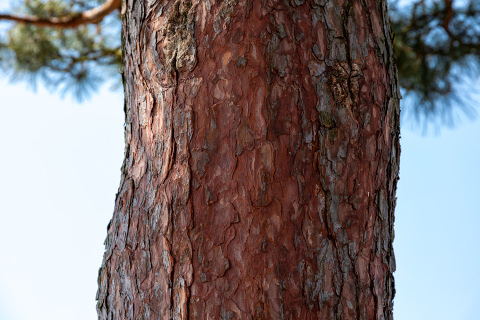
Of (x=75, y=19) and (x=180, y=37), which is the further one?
(x=75, y=19)

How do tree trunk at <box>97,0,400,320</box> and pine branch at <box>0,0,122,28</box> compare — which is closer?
tree trunk at <box>97,0,400,320</box>

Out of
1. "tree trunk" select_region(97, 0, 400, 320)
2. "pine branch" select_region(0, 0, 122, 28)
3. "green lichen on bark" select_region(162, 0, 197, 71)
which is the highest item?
"pine branch" select_region(0, 0, 122, 28)

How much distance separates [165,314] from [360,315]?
0.25 m

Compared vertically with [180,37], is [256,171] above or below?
below

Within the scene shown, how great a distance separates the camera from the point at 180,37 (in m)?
Result: 0.67

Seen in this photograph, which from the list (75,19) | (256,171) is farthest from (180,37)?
(75,19)

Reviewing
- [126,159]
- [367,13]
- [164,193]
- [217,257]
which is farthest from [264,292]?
[367,13]

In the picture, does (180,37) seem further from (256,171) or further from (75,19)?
(75,19)

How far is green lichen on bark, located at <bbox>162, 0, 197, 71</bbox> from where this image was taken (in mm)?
655

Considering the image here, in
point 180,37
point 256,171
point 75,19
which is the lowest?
point 256,171

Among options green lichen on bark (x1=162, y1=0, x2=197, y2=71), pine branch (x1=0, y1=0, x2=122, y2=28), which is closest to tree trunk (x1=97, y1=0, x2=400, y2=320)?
green lichen on bark (x1=162, y1=0, x2=197, y2=71)

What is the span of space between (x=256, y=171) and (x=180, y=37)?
8.7 inches

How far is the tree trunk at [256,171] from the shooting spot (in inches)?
23.4

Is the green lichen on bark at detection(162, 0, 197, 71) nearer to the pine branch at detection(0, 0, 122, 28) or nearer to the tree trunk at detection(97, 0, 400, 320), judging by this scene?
the tree trunk at detection(97, 0, 400, 320)
